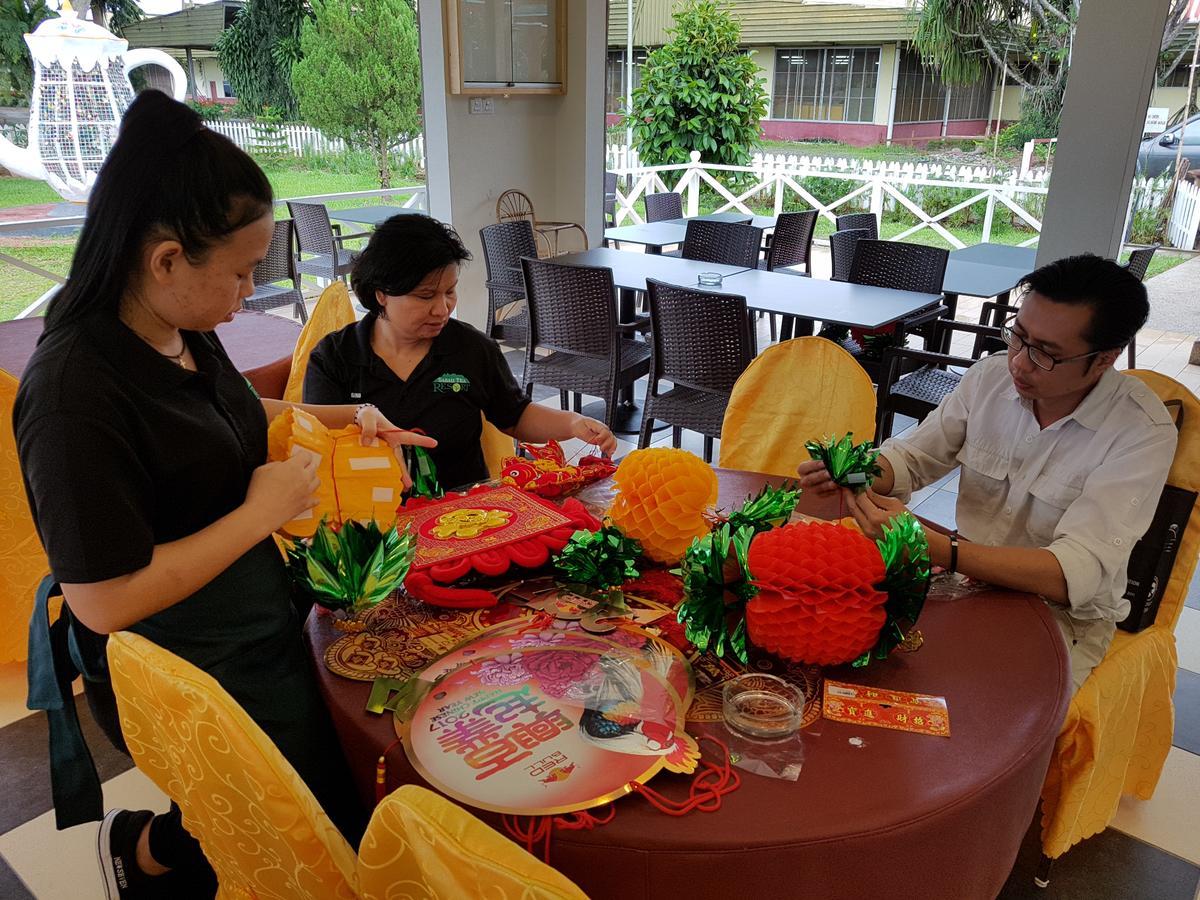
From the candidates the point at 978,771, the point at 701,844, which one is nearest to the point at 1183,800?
the point at 978,771

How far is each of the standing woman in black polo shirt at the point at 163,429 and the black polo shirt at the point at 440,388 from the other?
822 millimetres

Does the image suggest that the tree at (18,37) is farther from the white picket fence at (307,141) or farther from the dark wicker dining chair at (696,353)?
the dark wicker dining chair at (696,353)

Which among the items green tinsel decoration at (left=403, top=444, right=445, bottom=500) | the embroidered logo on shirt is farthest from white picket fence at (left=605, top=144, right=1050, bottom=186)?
green tinsel decoration at (left=403, top=444, right=445, bottom=500)

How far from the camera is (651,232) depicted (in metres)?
6.18

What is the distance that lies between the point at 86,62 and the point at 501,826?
5243 mm

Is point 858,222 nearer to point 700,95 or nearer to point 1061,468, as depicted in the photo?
point 700,95

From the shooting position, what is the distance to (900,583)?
46.1 inches

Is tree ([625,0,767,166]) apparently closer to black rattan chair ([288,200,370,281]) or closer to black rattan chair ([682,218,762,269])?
black rattan chair ([682,218,762,269])

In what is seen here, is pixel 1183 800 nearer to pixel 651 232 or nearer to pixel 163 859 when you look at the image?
pixel 163 859

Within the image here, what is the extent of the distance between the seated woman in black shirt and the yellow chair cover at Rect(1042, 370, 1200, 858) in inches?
43.1

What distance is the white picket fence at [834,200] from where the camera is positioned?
282 inches

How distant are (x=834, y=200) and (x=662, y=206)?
2259 millimetres

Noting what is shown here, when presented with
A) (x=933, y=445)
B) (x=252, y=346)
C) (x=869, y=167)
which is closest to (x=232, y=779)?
(x=933, y=445)

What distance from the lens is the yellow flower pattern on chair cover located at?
68cm
